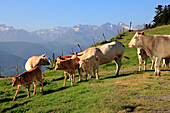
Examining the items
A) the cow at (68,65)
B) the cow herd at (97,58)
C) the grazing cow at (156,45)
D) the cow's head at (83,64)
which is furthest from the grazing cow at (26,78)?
the grazing cow at (156,45)

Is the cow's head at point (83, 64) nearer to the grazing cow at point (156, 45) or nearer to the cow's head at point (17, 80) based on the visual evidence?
the grazing cow at point (156, 45)

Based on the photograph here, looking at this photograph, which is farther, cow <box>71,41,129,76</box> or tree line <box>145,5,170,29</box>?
tree line <box>145,5,170,29</box>

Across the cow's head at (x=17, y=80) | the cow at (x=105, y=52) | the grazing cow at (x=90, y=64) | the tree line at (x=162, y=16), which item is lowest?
the cow's head at (x=17, y=80)

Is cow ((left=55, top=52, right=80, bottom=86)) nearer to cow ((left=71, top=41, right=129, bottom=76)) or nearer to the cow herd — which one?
the cow herd

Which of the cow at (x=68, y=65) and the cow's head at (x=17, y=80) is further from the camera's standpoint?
the cow at (x=68, y=65)

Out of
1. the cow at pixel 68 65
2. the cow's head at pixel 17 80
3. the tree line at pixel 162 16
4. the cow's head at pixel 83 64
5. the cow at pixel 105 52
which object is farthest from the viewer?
the tree line at pixel 162 16

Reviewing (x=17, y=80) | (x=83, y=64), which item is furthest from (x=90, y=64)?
(x=17, y=80)

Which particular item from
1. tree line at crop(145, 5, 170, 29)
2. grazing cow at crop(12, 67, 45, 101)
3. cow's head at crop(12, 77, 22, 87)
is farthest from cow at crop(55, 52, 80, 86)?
tree line at crop(145, 5, 170, 29)

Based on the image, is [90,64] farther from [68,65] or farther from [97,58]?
[68,65]

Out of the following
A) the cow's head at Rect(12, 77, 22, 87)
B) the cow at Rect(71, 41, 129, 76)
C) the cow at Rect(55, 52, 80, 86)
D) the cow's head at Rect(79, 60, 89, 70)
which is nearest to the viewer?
the cow's head at Rect(12, 77, 22, 87)

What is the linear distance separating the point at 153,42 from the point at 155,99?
6.76m

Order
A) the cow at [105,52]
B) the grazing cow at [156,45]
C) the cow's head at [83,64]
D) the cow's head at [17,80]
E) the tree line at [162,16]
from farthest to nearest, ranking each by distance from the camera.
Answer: the tree line at [162,16] < the cow at [105,52] < the cow's head at [83,64] < the grazing cow at [156,45] < the cow's head at [17,80]

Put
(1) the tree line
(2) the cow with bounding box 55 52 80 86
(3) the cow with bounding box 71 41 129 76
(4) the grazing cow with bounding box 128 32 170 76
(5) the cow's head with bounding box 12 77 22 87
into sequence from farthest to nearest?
(1) the tree line < (3) the cow with bounding box 71 41 129 76 < (2) the cow with bounding box 55 52 80 86 < (4) the grazing cow with bounding box 128 32 170 76 < (5) the cow's head with bounding box 12 77 22 87

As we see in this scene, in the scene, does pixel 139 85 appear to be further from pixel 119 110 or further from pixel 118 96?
pixel 119 110
